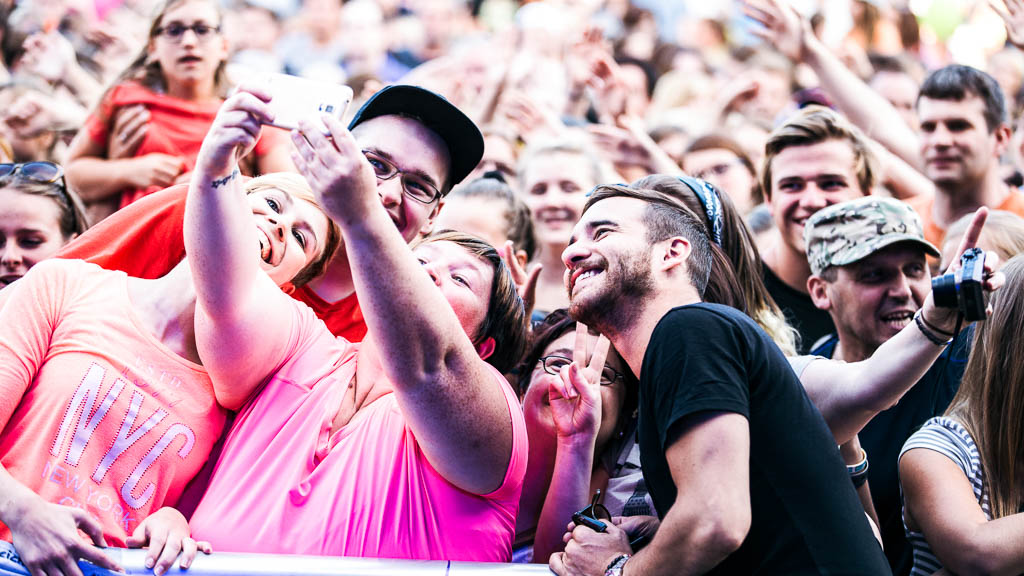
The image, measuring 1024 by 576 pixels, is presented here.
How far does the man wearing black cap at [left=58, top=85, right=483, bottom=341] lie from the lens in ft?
7.92

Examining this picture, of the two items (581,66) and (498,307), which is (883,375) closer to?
(498,307)

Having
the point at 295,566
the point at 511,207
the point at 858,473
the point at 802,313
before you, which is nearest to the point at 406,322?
the point at 295,566

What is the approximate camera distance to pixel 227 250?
1.86 meters

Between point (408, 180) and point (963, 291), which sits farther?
point (408, 180)

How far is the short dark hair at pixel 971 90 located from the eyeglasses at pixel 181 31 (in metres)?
3.02

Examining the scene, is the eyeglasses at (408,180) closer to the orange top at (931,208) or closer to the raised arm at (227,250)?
the raised arm at (227,250)

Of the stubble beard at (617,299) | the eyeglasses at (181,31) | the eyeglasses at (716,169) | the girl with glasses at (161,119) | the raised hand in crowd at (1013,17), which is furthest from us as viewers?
the eyeglasses at (716,169)

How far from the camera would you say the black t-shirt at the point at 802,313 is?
350cm

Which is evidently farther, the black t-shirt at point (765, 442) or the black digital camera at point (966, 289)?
the black digital camera at point (966, 289)

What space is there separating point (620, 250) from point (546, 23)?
17.2 feet

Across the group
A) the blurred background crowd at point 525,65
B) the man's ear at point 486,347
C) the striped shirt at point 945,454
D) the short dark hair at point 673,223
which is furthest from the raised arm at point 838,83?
the man's ear at point 486,347

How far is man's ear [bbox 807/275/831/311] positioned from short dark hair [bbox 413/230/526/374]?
1.04 meters

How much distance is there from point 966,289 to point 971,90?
2.43 metres

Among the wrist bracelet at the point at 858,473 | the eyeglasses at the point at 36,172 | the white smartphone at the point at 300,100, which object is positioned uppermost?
the white smartphone at the point at 300,100
